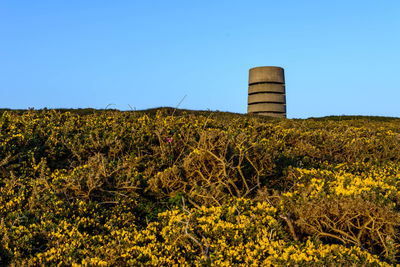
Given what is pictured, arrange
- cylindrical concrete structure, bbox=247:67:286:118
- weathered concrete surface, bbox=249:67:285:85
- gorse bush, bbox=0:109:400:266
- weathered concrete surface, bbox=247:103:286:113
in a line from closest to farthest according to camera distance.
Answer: gorse bush, bbox=0:109:400:266 → weathered concrete surface, bbox=247:103:286:113 → cylindrical concrete structure, bbox=247:67:286:118 → weathered concrete surface, bbox=249:67:285:85

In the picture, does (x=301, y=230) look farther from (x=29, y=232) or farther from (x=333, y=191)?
(x=29, y=232)

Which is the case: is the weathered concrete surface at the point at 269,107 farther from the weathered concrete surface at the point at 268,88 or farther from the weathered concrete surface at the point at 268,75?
the weathered concrete surface at the point at 268,75

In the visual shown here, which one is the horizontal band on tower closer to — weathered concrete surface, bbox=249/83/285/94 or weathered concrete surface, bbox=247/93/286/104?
weathered concrete surface, bbox=249/83/285/94

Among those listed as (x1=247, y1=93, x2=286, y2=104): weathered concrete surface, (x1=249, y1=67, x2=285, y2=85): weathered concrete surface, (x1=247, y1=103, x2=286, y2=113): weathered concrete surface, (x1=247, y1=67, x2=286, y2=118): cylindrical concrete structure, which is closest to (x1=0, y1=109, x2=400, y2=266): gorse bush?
(x1=247, y1=103, x2=286, y2=113): weathered concrete surface

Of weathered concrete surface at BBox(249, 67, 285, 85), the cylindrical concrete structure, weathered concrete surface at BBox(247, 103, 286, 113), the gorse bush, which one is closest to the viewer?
the gorse bush

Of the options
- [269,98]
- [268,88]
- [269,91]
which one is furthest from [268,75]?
[269,98]

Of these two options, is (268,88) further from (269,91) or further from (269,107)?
(269,107)

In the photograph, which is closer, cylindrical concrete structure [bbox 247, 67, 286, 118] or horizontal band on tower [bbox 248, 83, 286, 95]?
cylindrical concrete structure [bbox 247, 67, 286, 118]

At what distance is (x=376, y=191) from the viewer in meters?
5.00

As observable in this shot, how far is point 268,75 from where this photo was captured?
26.0 metres

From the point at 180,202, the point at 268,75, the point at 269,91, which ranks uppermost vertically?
the point at 268,75

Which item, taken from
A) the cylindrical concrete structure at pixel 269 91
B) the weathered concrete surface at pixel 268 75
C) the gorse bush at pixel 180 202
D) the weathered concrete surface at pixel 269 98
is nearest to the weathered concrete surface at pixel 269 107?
the cylindrical concrete structure at pixel 269 91

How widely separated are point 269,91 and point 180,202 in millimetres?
21609

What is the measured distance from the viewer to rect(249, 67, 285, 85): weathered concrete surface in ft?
85.5
